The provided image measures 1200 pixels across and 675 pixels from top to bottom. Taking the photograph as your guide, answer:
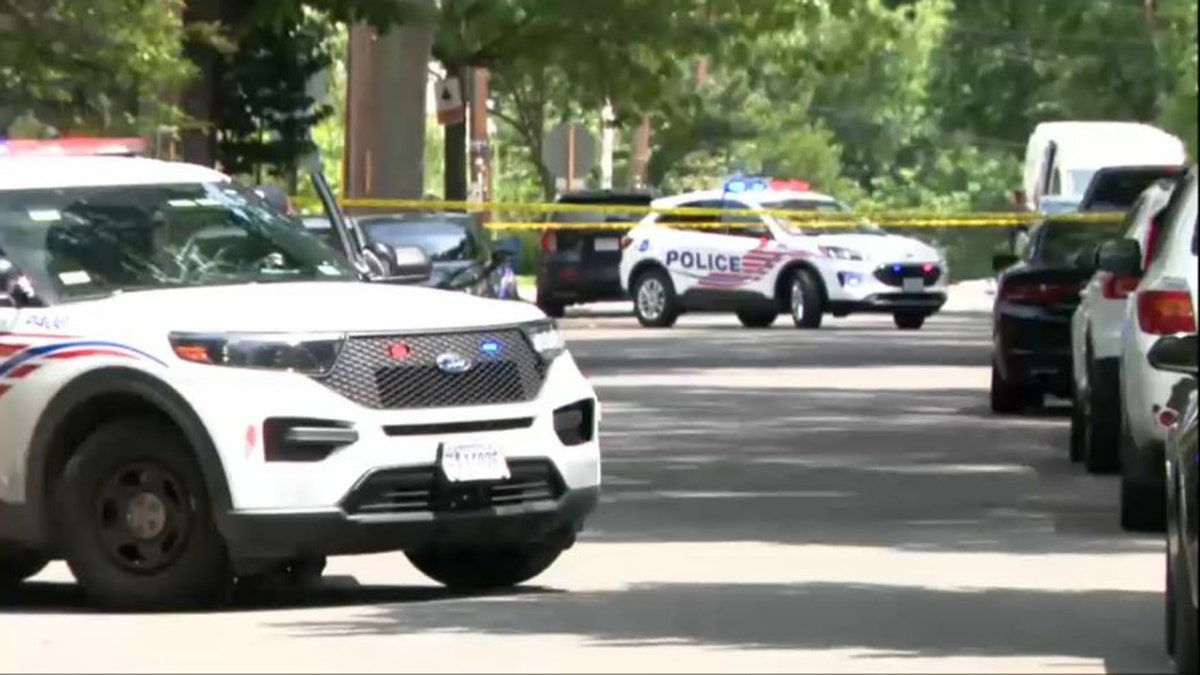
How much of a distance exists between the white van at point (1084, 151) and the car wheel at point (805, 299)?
494cm

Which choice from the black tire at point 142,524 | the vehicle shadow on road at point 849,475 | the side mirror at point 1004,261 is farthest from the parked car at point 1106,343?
the black tire at point 142,524

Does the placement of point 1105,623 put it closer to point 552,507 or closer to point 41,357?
point 552,507

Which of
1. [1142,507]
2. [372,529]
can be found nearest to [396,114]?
[1142,507]

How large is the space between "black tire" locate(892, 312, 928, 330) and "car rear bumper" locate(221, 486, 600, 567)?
99.0ft

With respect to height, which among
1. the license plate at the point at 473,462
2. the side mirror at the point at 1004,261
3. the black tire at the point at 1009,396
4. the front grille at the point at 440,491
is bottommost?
the black tire at the point at 1009,396

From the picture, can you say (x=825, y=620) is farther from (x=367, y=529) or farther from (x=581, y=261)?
(x=581, y=261)

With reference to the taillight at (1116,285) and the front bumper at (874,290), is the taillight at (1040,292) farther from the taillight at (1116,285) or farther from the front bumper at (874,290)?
the front bumper at (874,290)

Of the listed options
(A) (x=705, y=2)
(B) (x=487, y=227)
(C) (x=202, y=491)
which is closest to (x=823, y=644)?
(C) (x=202, y=491)

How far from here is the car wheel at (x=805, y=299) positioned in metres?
43.8

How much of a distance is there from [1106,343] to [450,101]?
30.3 m

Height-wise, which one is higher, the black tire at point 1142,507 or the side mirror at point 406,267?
the side mirror at point 406,267

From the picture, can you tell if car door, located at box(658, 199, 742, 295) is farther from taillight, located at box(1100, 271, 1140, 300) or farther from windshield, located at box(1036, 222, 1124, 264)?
taillight, located at box(1100, 271, 1140, 300)

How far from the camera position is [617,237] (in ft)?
162

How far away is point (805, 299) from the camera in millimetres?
44094
